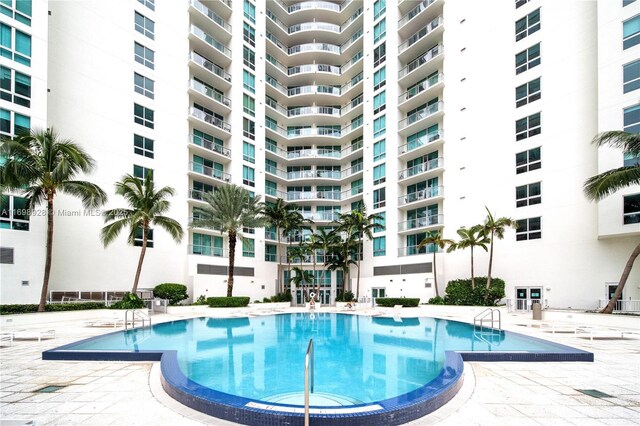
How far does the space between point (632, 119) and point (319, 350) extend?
22.7 meters

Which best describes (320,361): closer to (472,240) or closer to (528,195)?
(472,240)

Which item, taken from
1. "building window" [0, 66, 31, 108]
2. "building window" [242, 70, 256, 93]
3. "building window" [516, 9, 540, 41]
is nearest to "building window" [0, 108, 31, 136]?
"building window" [0, 66, 31, 108]

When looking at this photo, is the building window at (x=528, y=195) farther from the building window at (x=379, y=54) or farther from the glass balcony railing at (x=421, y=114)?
the building window at (x=379, y=54)

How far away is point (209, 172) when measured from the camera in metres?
35.4

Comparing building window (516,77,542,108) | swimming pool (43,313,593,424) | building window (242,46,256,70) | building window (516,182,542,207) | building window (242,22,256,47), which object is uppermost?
building window (242,22,256,47)

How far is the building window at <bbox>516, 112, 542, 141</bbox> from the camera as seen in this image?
27531 millimetres

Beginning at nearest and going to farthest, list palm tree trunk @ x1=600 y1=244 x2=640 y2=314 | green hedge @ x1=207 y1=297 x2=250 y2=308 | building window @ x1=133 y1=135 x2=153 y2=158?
palm tree trunk @ x1=600 y1=244 x2=640 y2=314 < green hedge @ x1=207 y1=297 x2=250 y2=308 < building window @ x1=133 y1=135 x2=153 y2=158

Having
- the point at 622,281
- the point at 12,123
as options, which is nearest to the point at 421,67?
the point at 622,281

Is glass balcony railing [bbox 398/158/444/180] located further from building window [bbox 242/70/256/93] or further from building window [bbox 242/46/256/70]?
building window [bbox 242/46/256/70]

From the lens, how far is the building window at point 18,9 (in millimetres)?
21031

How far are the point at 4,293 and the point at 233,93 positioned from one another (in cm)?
2569

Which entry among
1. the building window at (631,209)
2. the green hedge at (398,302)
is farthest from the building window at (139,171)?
the building window at (631,209)

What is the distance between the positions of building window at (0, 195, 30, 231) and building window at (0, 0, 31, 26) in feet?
34.2

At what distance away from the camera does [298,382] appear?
895 centimetres
